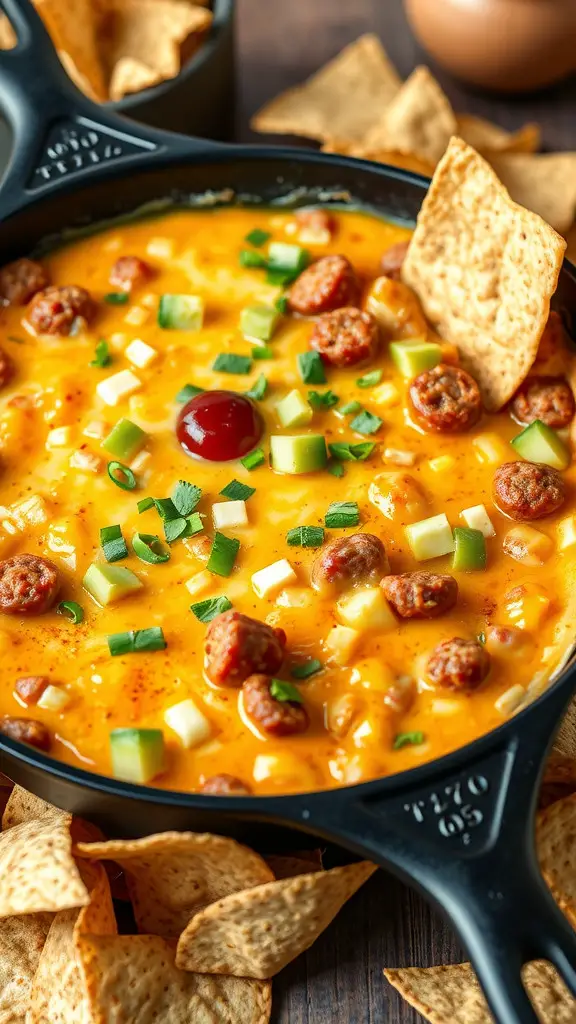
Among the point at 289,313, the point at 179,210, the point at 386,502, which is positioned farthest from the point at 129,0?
the point at 386,502

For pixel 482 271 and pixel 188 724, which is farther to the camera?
pixel 482 271

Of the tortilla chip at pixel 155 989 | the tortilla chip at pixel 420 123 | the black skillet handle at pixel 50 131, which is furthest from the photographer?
the tortilla chip at pixel 420 123

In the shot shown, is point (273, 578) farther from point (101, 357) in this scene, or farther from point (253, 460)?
point (101, 357)

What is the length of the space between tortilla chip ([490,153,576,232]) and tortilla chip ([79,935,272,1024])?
3024mm

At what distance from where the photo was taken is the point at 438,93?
4.87 m

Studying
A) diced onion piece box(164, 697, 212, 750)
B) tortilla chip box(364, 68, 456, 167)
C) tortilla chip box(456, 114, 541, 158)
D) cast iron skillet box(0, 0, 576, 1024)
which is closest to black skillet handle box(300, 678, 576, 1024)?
cast iron skillet box(0, 0, 576, 1024)

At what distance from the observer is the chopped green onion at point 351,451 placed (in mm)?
3648

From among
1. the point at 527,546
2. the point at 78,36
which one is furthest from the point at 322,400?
the point at 78,36

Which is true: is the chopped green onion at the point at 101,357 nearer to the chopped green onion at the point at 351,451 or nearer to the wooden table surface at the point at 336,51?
the chopped green onion at the point at 351,451

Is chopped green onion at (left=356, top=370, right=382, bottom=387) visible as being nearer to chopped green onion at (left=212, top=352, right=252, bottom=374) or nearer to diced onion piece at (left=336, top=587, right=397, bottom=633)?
chopped green onion at (left=212, top=352, right=252, bottom=374)

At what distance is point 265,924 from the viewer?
9.55 feet

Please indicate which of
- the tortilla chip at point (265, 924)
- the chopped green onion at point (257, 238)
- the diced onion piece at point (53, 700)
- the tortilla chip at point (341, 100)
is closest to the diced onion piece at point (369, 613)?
the tortilla chip at point (265, 924)

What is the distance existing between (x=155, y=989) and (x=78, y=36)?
3.55 m

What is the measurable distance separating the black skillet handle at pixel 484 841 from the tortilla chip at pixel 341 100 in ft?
10.2
